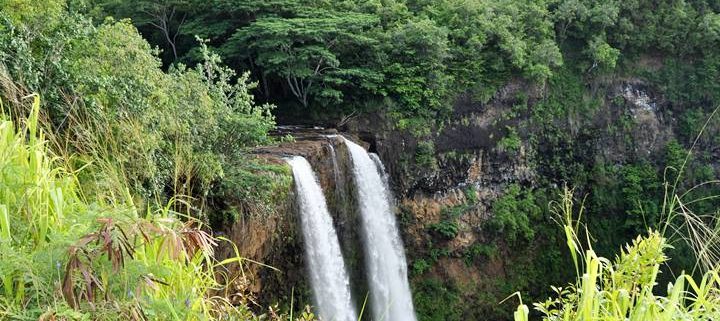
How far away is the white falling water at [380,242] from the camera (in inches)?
429

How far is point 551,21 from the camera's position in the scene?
14.7 meters

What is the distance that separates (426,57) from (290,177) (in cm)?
575

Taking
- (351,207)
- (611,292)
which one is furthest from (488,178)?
(611,292)

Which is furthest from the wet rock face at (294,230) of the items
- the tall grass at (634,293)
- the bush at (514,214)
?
the bush at (514,214)

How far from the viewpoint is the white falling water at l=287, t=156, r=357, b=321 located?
8.58 metres

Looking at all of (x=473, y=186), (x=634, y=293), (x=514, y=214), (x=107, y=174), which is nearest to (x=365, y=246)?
(x=473, y=186)

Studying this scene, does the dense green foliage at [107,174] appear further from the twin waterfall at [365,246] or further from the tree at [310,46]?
the tree at [310,46]

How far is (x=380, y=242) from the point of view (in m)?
11.3

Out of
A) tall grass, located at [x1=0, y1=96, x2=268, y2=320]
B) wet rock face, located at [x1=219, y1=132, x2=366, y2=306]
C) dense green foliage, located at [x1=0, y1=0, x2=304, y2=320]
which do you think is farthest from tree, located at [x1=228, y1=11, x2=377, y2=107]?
tall grass, located at [x1=0, y1=96, x2=268, y2=320]

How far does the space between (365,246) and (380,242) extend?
0.51m

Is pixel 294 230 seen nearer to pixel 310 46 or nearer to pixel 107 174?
pixel 310 46

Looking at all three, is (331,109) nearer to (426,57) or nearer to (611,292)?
(426,57)

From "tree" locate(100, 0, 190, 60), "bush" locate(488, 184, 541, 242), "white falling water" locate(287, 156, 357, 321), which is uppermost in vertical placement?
"tree" locate(100, 0, 190, 60)

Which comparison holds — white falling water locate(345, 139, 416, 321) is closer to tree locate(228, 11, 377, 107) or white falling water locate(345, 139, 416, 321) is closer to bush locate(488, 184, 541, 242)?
tree locate(228, 11, 377, 107)
